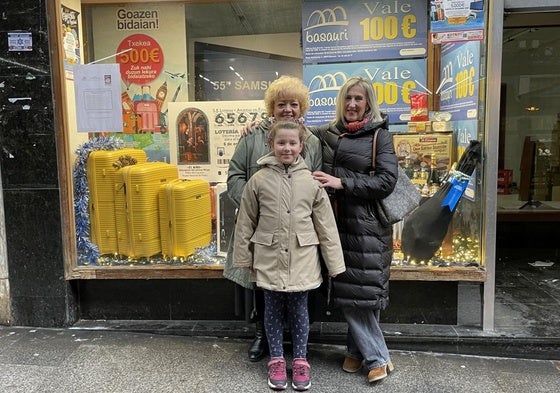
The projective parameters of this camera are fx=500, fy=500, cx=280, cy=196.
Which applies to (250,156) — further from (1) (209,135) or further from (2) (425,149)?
(2) (425,149)

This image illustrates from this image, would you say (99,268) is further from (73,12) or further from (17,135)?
(73,12)

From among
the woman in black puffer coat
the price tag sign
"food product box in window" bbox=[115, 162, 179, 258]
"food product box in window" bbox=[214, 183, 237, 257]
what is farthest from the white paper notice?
the woman in black puffer coat

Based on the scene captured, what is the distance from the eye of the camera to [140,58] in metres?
4.41

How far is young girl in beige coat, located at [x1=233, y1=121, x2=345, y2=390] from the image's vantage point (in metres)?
2.89

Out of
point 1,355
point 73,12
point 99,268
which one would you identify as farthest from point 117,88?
point 1,355

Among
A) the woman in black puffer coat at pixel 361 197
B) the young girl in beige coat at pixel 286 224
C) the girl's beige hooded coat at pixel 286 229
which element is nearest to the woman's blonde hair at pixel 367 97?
the woman in black puffer coat at pixel 361 197

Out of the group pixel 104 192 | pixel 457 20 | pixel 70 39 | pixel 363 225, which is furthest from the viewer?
pixel 104 192

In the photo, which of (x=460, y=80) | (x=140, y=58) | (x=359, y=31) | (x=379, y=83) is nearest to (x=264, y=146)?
(x=379, y=83)

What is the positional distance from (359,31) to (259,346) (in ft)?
8.71

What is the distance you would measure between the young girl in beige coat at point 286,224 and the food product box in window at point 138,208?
136 centimetres

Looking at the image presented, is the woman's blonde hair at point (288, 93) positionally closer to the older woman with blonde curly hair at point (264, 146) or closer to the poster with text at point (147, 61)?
the older woman with blonde curly hair at point (264, 146)

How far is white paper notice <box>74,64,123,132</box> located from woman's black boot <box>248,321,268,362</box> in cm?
200

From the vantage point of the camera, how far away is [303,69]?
169 inches

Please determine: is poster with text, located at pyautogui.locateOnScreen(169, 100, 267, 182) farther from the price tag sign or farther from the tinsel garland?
the tinsel garland
